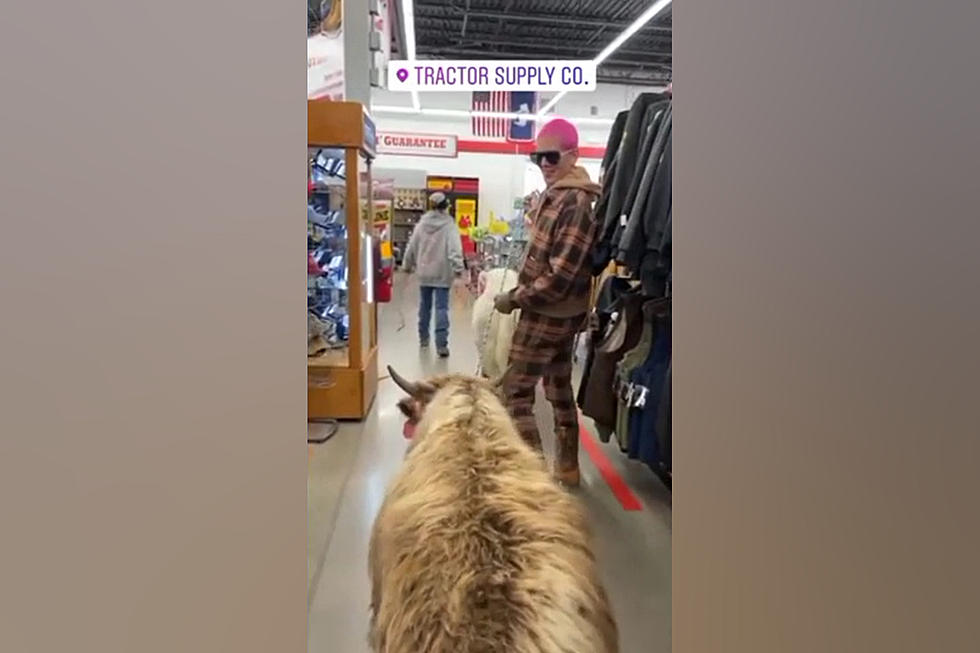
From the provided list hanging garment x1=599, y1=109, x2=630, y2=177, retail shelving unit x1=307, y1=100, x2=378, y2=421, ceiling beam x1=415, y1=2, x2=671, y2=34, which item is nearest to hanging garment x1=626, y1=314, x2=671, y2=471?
hanging garment x1=599, y1=109, x2=630, y2=177

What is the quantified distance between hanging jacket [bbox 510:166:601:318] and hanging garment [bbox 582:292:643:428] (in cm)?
27

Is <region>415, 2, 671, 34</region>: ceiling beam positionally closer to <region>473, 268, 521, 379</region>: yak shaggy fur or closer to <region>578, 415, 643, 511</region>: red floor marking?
<region>473, 268, 521, 379</region>: yak shaggy fur

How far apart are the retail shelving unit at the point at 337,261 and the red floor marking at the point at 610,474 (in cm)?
155

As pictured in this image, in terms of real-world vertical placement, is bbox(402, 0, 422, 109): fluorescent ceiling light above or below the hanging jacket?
above

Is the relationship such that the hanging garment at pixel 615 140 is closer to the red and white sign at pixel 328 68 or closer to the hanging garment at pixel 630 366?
the hanging garment at pixel 630 366

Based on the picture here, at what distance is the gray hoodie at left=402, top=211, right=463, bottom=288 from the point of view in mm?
8555

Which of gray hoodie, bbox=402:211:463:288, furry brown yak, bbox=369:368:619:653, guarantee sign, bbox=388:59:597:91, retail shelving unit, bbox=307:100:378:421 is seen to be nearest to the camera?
furry brown yak, bbox=369:368:619:653

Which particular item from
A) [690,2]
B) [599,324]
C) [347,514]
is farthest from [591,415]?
[690,2]

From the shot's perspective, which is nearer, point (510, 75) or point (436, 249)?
point (510, 75)

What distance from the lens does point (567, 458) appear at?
443 cm

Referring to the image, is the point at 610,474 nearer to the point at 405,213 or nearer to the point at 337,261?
the point at 337,261

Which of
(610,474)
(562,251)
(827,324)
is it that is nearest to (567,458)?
(610,474)

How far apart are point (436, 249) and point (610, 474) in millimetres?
4428

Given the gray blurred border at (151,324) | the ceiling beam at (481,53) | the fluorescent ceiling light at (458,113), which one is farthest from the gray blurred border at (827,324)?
the fluorescent ceiling light at (458,113)
